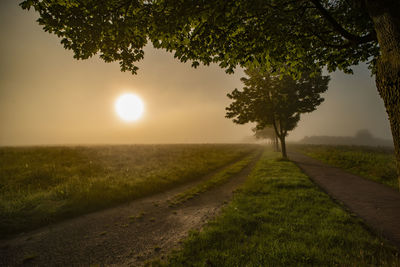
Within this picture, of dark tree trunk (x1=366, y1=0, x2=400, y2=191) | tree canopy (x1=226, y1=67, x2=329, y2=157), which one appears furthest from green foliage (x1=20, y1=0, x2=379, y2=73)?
tree canopy (x1=226, y1=67, x2=329, y2=157)

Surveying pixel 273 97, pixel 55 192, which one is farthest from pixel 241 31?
pixel 273 97

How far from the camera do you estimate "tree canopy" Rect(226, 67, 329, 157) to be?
2005 centimetres

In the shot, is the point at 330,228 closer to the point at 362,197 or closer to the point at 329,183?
the point at 362,197

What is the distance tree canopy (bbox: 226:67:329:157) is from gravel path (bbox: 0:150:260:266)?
51.1ft

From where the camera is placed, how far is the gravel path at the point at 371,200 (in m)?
5.08

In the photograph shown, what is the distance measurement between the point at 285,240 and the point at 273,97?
66.5 ft

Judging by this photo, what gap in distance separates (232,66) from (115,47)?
394 centimetres

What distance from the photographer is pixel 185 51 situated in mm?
4879

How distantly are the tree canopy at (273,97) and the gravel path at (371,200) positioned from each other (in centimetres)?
1168

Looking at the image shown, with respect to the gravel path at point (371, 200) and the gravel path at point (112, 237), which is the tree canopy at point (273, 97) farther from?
the gravel path at point (112, 237)

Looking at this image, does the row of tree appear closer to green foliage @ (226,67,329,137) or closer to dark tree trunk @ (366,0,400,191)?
dark tree trunk @ (366,0,400,191)

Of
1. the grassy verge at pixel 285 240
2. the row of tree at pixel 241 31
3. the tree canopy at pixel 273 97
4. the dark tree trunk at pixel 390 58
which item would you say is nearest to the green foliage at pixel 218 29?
the row of tree at pixel 241 31

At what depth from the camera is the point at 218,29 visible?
4.33 meters

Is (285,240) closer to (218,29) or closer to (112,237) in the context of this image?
(112,237)
